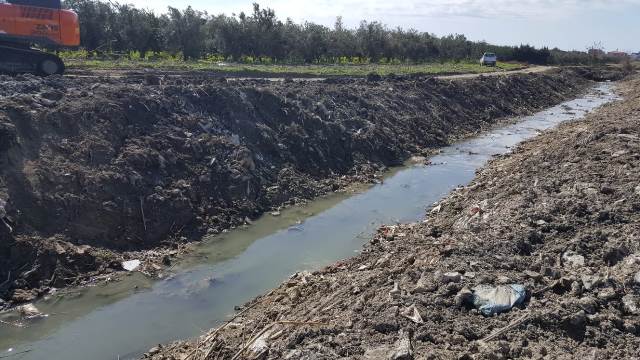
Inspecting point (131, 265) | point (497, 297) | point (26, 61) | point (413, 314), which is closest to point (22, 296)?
point (131, 265)

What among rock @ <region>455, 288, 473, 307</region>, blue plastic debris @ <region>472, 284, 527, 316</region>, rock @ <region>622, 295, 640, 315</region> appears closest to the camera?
rock @ <region>622, 295, 640, 315</region>

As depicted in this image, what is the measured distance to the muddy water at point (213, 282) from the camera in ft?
30.4

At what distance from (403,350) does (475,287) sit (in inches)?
67.7

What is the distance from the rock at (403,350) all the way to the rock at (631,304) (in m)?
2.87

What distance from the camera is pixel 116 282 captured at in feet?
36.8

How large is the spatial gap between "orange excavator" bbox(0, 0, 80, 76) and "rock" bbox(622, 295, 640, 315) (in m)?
19.4

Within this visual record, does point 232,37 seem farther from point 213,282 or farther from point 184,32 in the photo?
point 213,282

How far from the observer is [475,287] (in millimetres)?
7523

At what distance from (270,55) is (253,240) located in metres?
31.9

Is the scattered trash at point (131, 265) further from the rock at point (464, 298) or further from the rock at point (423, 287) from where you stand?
the rock at point (464, 298)

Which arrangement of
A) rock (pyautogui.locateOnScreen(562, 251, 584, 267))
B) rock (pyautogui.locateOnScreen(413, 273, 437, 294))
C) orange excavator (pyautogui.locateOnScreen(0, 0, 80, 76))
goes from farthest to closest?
orange excavator (pyautogui.locateOnScreen(0, 0, 80, 76)), rock (pyautogui.locateOnScreen(562, 251, 584, 267)), rock (pyautogui.locateOnScreen(413, 273, 437, 294))

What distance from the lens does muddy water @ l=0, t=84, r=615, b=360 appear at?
9258 millimetres

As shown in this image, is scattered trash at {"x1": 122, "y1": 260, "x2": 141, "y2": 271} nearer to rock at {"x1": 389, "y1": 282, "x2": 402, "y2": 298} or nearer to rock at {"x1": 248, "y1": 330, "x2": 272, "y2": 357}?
rock at {"x1": 248, "y1": 330, "x2": 272, "y2": 357}

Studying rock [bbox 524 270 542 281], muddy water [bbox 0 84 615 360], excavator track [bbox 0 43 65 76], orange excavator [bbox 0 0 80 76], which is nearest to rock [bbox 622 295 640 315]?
rock [bbox 524 270 542 281]
